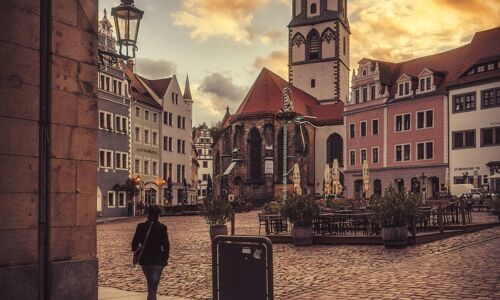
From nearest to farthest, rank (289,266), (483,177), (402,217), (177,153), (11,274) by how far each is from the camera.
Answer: (11,274)
(289,266)
(402,217)
(483,177)
(177,153)

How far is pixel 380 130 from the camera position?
57.6 meters

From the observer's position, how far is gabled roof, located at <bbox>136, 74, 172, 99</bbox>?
61725mm

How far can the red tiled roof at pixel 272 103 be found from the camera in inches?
2648

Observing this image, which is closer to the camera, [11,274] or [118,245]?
[11,274]

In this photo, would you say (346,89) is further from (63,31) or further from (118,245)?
(63,31)

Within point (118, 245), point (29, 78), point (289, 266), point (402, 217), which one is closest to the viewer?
point (29, 78)

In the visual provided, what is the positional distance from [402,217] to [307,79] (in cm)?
5982

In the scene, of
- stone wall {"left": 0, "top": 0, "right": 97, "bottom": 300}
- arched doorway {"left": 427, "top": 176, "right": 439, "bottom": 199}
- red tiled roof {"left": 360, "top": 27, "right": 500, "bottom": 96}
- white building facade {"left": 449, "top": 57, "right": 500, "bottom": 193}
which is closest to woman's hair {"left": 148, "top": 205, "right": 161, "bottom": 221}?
stone wall {"left": 0, "top": 0, "right": 97, "bottom": 300}

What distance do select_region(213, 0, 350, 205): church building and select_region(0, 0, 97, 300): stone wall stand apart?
5047 cm

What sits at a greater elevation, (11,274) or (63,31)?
(63,31)

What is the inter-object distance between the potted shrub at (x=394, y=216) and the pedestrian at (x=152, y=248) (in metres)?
9.39

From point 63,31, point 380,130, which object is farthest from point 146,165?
point 63,31

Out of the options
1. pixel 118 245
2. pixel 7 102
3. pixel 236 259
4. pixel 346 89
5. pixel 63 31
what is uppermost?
pixel 346 89

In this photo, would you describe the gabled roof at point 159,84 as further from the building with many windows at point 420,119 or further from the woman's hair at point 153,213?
the woman's hair at point 153,213
